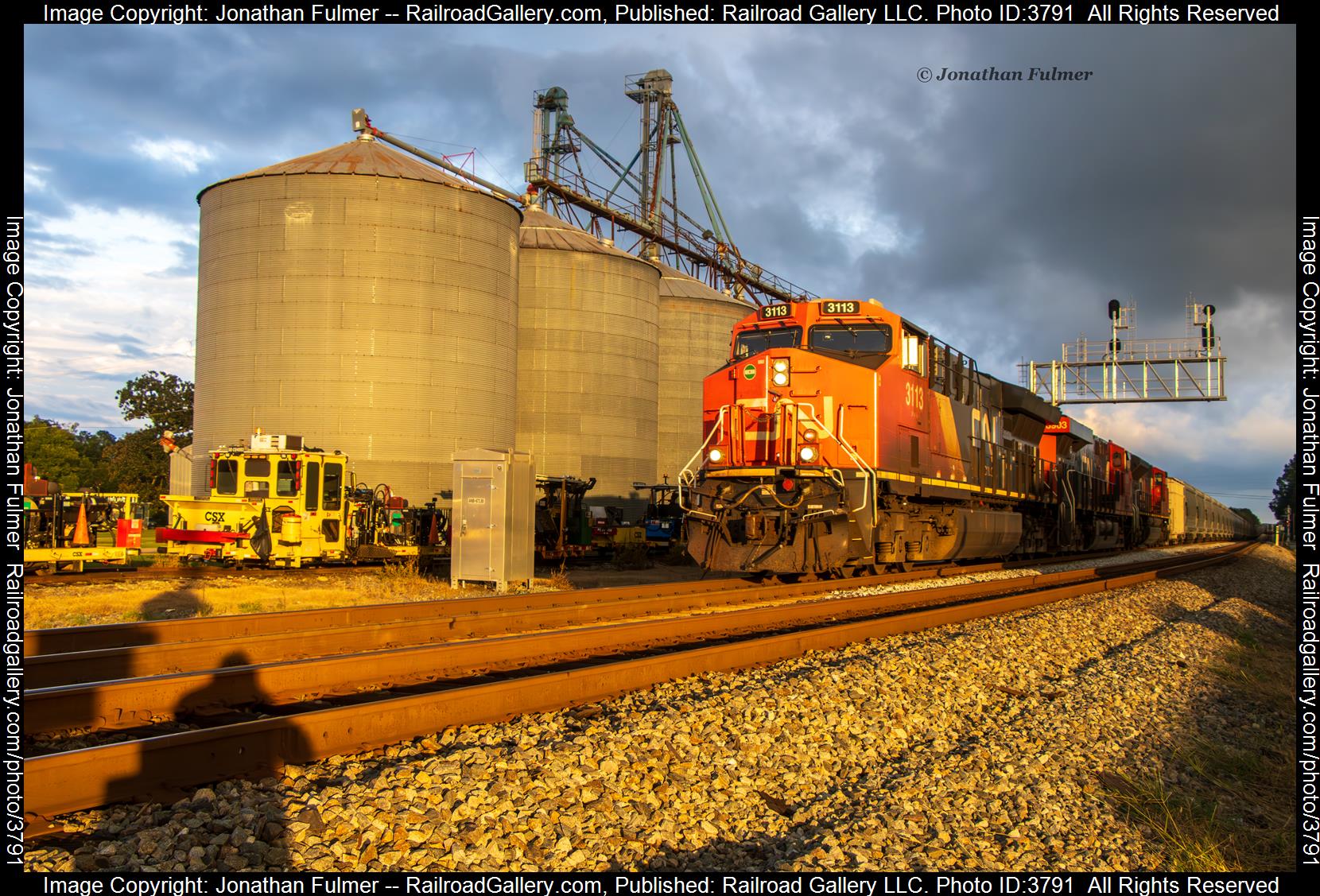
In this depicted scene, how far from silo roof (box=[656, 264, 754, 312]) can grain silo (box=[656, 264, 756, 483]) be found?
9 cm

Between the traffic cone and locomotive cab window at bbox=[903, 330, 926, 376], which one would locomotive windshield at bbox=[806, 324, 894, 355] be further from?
the traffic cone

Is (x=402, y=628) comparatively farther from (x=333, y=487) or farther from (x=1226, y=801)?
(x=333, y=487)

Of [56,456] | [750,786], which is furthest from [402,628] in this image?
[56,456]

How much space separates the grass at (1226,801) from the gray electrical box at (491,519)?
1084 centimetres

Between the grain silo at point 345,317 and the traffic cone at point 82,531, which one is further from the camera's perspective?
the grain silo at point 345,317

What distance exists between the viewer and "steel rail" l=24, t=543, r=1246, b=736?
5422 millimetres

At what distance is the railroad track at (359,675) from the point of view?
434cm

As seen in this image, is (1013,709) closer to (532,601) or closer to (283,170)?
(532,601)

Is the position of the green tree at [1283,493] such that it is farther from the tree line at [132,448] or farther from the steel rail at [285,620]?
the steel rail at [285,620]

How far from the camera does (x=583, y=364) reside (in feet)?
116

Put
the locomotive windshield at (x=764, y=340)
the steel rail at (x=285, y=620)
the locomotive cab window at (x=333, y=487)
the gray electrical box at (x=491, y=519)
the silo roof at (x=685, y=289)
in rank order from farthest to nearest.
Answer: the silo roof at (x=685, y=289), the locomotive cab window at (x=333, y=487), the gray electrical box at (x=491, y=519), the locomotive windshield at (x=764, y=340), the steel rail at (x=285, y=620)

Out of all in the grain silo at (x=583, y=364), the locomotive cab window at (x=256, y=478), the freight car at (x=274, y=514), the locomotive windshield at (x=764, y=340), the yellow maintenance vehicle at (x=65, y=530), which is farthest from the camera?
the grain silo at (x=583, y=364)

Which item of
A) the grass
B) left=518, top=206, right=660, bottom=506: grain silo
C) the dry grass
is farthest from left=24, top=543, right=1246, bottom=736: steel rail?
left=518, top=206, right=660, bottom=506: grain silo

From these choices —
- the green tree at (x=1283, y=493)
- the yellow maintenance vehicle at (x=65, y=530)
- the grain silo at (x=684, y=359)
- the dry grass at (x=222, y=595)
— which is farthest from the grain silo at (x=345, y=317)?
the green tree at (x=1283, y=493)
